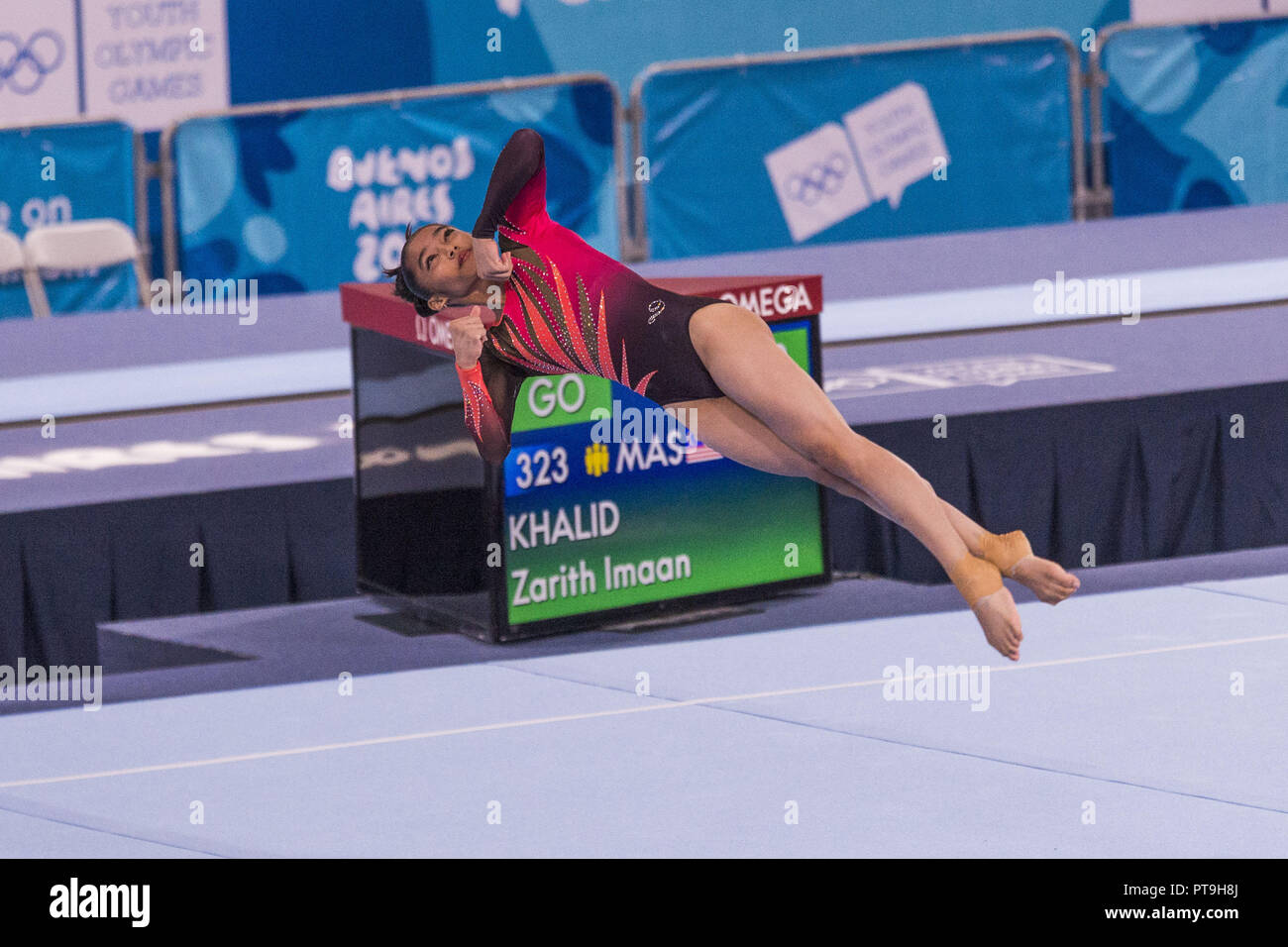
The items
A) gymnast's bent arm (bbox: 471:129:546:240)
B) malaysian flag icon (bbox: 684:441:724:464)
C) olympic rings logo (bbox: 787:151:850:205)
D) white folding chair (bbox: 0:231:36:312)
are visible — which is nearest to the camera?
gymnast's bent arm (bbox: 471:129:546:240)

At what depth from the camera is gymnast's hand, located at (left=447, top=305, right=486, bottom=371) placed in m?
3.29

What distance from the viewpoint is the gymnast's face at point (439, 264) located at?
3291 millimetres

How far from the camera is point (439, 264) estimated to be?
10.8 feet

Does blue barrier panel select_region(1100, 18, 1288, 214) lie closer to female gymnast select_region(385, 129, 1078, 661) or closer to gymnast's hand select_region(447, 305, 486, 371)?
female gymnast select_region(385, 129, 1078, 661)

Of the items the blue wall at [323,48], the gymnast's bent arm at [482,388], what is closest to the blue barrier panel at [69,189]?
the blue wall at [323,48]

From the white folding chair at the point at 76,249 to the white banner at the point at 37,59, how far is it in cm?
110

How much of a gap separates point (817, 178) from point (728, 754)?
5311 mm

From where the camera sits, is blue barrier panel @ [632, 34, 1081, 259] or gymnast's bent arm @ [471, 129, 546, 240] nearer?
gymnast's bent arm @ [471, 129, 546, 240]

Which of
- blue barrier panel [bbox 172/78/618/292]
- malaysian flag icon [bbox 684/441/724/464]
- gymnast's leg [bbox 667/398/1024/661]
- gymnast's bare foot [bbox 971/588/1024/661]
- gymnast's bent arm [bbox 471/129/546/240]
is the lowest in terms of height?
gymnast's bare foot [bbox 971/588/1024/661]

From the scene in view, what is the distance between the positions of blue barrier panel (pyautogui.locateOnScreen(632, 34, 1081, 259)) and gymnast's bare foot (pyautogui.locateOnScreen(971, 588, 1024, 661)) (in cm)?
498

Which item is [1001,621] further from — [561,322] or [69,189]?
[69,189]

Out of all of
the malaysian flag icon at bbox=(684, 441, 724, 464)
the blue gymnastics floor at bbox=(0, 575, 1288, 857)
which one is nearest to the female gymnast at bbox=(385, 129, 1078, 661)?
the blue gymnastics floor at bbox=(0, 575, 1288, 857)

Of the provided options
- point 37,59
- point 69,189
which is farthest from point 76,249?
point 37,59
